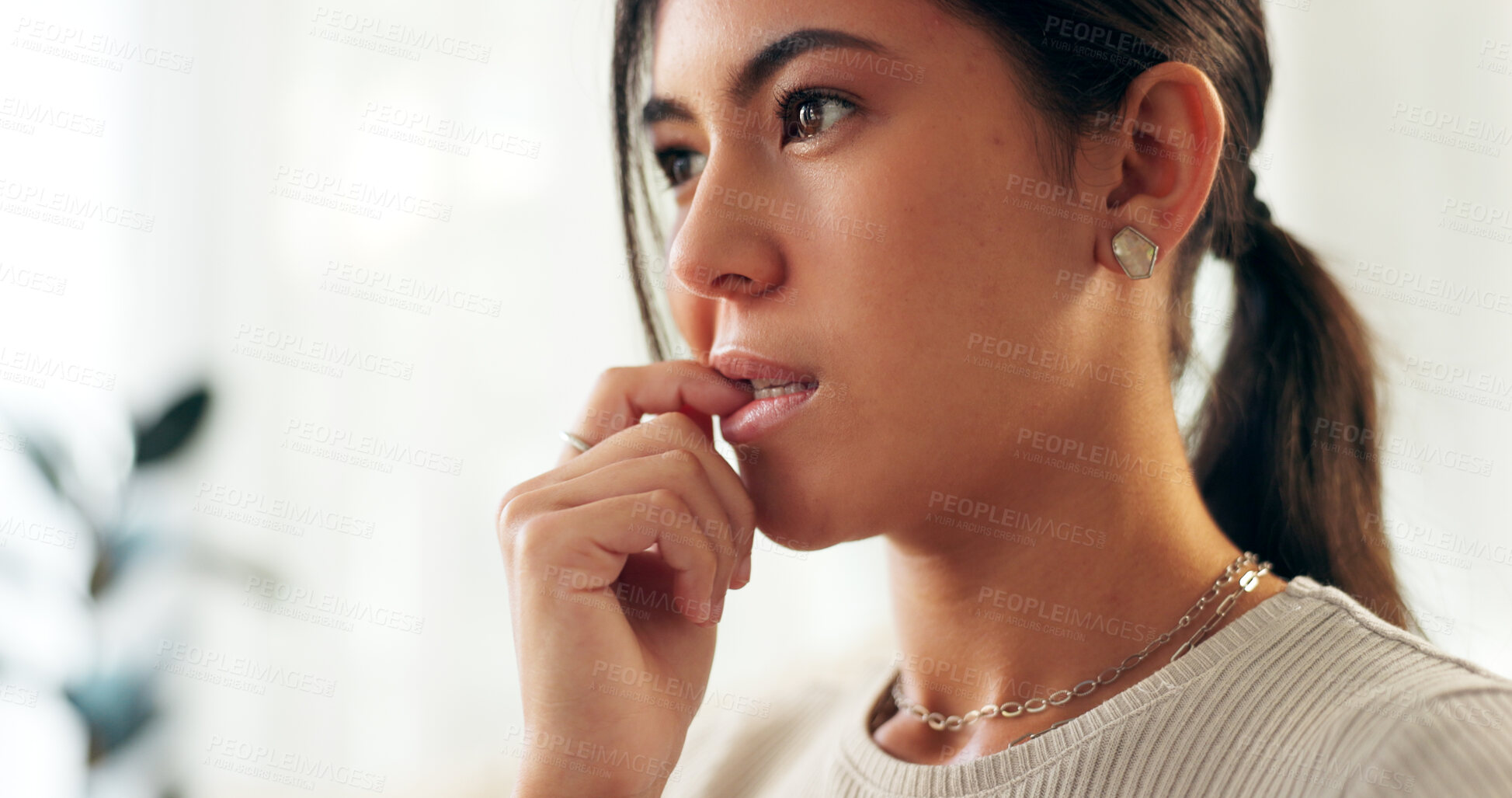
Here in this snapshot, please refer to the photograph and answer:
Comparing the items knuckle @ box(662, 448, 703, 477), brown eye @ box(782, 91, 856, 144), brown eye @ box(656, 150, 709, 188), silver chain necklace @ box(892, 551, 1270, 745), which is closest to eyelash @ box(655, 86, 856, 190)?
brown eye @ box(782, 91, 856, 144)

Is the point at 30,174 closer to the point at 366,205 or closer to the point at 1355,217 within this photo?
the point at 366,205

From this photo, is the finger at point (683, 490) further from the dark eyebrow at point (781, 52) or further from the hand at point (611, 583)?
the dark eyebrow at point (781, 52)

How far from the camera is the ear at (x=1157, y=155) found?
0.91 meters

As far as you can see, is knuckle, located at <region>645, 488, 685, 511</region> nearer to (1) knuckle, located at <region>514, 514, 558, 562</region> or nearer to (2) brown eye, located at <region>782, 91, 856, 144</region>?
(1) knuckle, located at <region>514, 514, 558, 562</region>

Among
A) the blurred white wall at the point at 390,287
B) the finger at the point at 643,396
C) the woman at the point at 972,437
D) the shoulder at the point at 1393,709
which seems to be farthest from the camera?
the blurred white wall at the point at 390,287

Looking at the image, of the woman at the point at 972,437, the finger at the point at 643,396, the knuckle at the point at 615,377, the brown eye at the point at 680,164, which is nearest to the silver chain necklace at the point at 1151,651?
the woman at the point at 972,437

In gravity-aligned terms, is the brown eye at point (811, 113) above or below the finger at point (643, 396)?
above

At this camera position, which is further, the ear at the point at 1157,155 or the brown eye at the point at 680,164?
the brown eye at the point at 680,164

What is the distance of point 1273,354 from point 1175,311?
7.3 inches

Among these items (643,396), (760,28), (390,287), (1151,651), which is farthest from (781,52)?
(390,287)

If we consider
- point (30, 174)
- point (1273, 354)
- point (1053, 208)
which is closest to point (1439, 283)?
point (1273, 354)

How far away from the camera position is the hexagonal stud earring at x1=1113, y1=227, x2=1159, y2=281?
3.02 ft

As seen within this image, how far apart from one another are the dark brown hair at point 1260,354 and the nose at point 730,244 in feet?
0.94

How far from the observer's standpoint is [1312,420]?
1.13m
